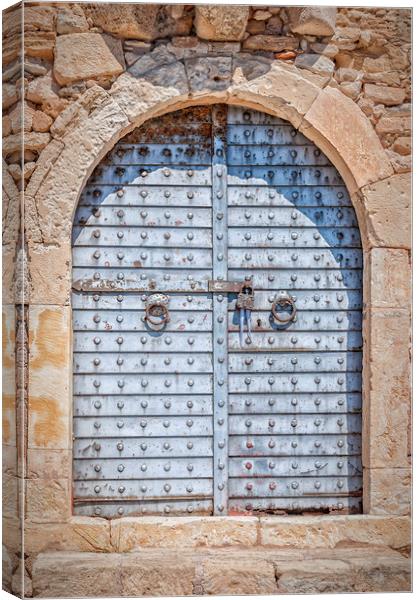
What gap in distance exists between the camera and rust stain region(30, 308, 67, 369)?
4266 millimetres

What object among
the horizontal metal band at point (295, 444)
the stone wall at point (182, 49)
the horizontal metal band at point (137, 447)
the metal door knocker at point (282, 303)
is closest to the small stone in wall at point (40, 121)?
the stone wall at point (182, 49)

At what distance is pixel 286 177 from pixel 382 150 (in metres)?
0.55

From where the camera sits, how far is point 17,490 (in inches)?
Result: 167

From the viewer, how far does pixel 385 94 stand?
447 cm

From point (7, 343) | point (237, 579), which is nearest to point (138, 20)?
point (7, 343)

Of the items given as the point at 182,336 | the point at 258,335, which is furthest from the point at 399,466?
the point at 182,336

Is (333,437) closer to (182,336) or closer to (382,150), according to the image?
(182,336)

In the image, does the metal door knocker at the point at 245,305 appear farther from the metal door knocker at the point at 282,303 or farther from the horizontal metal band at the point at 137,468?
the horizontal metal band at the point at 137,468

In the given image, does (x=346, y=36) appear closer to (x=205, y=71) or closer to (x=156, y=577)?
(x=205, y=71)

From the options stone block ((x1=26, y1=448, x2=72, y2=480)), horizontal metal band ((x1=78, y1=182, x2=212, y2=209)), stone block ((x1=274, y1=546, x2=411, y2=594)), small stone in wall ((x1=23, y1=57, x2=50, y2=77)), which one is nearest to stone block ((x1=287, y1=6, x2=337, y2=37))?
horizontal metal band ((x1=78, y1=182, x2=212, y2=209))

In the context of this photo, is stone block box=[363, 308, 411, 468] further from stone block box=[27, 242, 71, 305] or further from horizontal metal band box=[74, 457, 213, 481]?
stone block box=[27, 242, 71, 305]

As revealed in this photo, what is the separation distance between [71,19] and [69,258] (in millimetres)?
1244

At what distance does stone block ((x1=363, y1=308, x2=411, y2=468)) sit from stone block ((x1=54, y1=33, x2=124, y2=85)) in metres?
1.95

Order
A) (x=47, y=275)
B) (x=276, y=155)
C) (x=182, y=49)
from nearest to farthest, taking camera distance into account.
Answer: (x=47, y=275)
(x=182, y=49)
(x=276, y=155)
